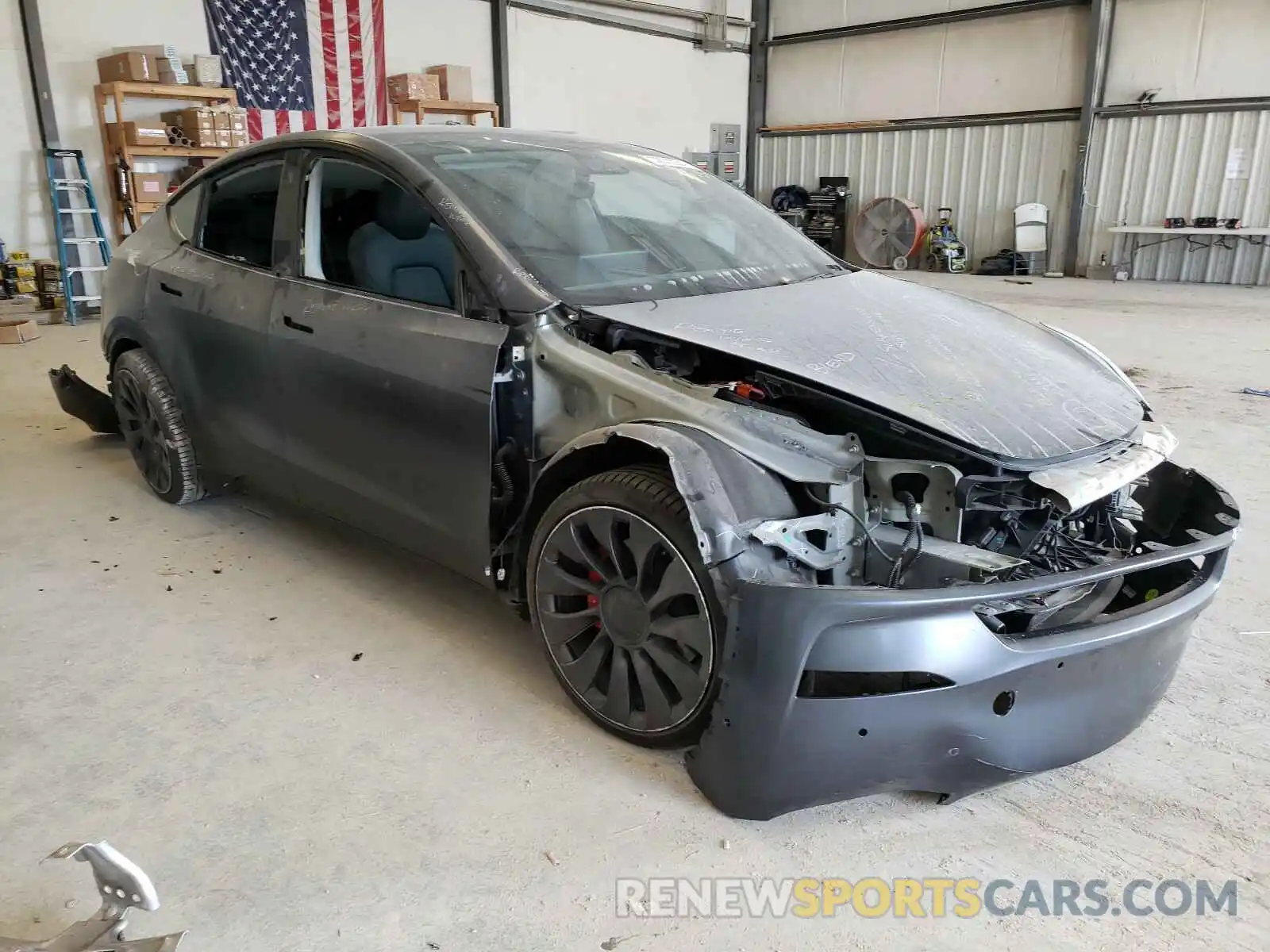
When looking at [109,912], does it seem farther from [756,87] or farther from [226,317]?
[756,87]

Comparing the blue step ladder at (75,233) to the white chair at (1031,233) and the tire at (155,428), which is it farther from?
the white chair at (1031,233)

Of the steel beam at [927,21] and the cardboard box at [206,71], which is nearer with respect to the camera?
the cardboard box at [206,71]

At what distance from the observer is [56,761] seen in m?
2.14

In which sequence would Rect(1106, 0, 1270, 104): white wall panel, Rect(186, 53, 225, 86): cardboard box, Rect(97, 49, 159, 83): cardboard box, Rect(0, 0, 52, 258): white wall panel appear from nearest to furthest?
Rect(0, 0, 52, 258): white wall panel → Rect(97, 49, 159, 83): cardboard box → Rect(186, 53, 225, 86): cardboard box → Rect(1106, 0, 1270, 104): white wall panel

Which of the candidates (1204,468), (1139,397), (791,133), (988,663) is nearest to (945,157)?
(791,133)

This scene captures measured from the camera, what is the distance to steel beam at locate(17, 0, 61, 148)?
8422 millimetres

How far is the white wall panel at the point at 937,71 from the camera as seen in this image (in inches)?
510

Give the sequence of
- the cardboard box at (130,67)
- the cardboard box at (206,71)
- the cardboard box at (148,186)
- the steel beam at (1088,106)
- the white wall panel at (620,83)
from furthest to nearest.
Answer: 1. the white wall panel at (620,83)
2. the steel beam at (1088,106)
3. the cardboard box at (206,71)
4. the cardboard box at (148,186)
5. the cardboard box at (130,67)

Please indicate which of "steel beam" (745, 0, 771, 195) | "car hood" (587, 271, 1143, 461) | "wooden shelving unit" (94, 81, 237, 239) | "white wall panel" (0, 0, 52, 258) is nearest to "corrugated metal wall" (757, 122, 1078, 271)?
"steel beam" (745, 0, 771, 195)

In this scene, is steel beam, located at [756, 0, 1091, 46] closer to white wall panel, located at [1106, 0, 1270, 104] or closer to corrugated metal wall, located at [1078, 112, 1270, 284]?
white wall panel, located at [1106, 0, 1270, 104]

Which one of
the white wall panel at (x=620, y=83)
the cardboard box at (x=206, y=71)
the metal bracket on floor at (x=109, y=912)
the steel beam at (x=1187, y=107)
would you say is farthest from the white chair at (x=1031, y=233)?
the metal bracket on floor at (x=109, y=912)

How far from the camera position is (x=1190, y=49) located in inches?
470
